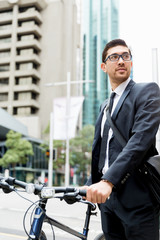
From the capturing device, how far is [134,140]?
5.21 ft

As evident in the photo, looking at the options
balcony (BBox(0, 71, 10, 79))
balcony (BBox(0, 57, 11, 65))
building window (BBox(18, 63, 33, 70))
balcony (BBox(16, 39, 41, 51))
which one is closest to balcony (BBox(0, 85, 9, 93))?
balcony (BBox(0, 71, 10, 79))

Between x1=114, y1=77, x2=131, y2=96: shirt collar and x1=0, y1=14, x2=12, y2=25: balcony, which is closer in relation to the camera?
x1=114, y1=77, x2=131, y2=96: shirt collar

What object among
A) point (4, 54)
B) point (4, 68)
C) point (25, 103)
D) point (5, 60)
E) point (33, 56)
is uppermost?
point (4, 54)

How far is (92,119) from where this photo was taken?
281 feet

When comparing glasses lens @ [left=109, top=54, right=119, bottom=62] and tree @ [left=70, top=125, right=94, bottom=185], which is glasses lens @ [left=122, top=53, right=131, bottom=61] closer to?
glasses lens @ [left=109, top=54, right=119, bottom=62]

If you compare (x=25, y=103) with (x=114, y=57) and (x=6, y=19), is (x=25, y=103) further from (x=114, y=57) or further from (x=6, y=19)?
(x=114, y=57)

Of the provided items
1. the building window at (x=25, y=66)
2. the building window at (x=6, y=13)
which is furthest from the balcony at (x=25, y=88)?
the building window at (x=6, y=13)

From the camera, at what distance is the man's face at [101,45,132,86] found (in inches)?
74.4

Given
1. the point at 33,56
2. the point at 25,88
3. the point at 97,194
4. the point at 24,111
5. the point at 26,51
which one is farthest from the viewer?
the point at 26,51

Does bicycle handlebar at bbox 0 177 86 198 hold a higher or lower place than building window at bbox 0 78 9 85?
lower

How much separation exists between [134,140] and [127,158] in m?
0.11

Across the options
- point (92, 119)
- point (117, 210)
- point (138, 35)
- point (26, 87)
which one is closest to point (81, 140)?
point (26, 87)

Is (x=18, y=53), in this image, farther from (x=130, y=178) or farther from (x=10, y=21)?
(x=130, y=178)

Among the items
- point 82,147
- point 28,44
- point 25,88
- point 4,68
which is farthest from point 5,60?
point 82,147
